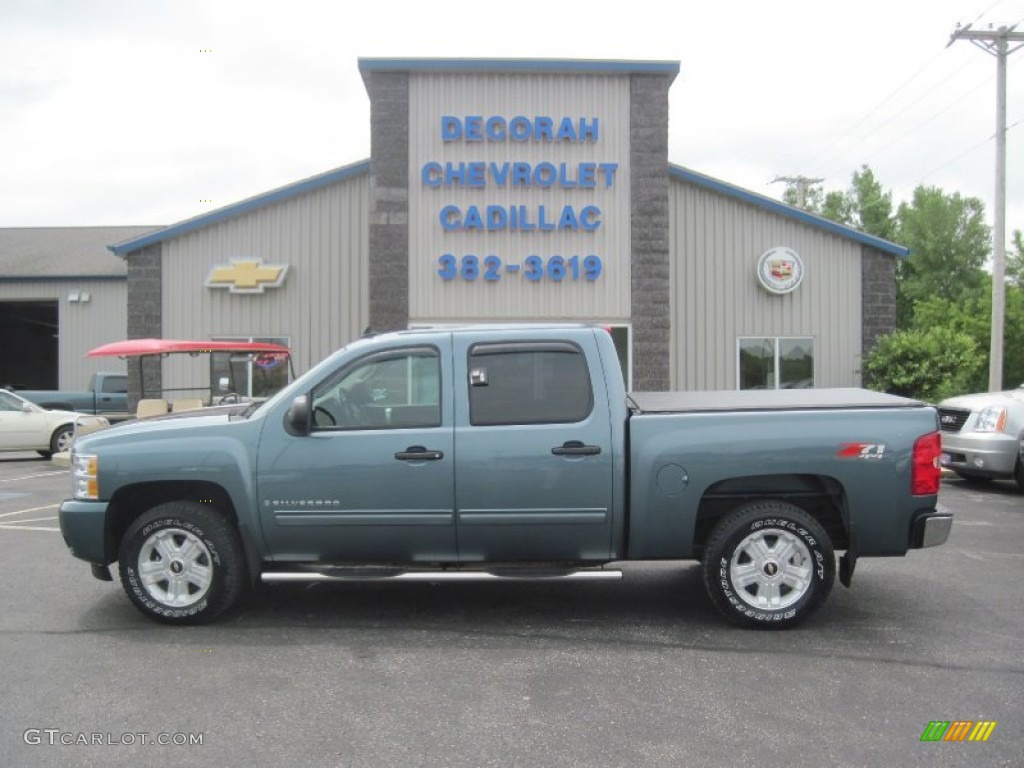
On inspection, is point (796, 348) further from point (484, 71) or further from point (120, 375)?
point (120, 375)

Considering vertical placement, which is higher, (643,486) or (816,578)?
(643,486)

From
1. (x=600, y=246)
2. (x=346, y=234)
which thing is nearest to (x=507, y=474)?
(x=600, y=246)

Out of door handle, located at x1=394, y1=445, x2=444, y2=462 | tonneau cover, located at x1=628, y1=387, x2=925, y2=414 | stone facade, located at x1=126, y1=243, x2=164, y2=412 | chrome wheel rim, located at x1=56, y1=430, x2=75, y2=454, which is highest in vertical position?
stone facade, located at x1=126, y1=243, x2=164, y2=412

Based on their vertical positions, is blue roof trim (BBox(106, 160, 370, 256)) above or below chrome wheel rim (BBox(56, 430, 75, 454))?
above

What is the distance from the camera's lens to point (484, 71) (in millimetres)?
17078

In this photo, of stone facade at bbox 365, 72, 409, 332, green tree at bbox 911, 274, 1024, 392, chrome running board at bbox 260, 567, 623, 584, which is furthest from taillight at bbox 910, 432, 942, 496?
green tree at bbox 911, 274, 1024, 392

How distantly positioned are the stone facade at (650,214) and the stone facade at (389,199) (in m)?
4.18

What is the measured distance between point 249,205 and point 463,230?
4.35 meters

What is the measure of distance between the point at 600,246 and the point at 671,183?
235 centimetres

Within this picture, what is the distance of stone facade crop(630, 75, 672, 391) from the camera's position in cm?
1731

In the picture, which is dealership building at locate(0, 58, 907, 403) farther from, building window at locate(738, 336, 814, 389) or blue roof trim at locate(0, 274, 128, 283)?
blue roof trim at locate(0, 274, 128, 283)

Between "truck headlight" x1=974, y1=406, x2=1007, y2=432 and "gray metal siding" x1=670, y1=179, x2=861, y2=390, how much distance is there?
6.59m

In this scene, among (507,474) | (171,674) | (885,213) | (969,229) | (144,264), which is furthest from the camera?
(885,213)

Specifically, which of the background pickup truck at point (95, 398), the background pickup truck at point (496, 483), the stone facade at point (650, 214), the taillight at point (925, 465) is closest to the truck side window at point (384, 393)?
the background pickup truck at point (496, 483)
